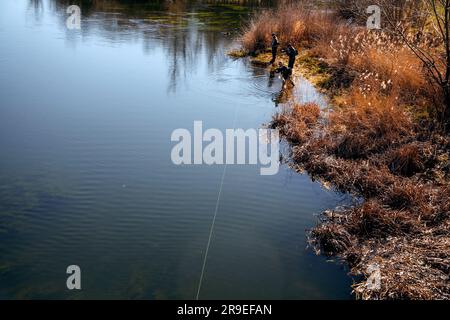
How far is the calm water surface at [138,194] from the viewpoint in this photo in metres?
6.68

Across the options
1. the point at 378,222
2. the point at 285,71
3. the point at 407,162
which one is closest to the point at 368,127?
the point at 407,162

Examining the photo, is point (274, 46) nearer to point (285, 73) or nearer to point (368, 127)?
point (285, 73)

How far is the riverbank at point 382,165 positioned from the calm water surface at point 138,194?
19.2 inches

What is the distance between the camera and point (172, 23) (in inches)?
984

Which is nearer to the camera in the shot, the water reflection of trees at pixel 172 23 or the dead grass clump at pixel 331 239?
the dead grass clump at pixel 331 239

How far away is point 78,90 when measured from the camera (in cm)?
1462

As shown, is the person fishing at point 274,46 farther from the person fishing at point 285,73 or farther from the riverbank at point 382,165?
the person fishing at point 285,73

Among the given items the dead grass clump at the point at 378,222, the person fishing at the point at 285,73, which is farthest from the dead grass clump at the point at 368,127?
the person fishing at the point at 285,73

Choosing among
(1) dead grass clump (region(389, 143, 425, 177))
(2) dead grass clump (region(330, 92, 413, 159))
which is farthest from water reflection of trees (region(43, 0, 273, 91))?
(1) dead grass clump (region(389, 143, 425, 177))

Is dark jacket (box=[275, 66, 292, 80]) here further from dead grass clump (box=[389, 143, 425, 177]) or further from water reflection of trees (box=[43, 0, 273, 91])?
dead grass clump (box=[389, 143, 425, 177])

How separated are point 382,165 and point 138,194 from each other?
4833 mm

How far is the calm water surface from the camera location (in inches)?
263

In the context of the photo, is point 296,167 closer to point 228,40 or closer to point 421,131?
point 421,131

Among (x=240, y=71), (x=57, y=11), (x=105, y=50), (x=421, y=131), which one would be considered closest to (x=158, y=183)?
(x=421, y=131)
